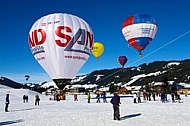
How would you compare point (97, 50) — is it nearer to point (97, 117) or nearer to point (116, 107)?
point (97, 117)

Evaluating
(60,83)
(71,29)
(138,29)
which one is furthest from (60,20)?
(138,29)

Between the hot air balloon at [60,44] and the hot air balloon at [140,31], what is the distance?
5.46 m

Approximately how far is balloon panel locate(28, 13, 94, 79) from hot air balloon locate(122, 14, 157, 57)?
559 cm

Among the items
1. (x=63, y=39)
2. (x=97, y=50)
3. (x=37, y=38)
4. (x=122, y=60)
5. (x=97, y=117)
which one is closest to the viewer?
(x=97, y=117)

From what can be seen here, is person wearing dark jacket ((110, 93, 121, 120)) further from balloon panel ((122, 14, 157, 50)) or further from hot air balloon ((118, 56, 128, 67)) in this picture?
hot air balloon ((118, 56, 128, 67))

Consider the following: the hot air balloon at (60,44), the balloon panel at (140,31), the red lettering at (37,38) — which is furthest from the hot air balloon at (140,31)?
the red lettering at (37,38)

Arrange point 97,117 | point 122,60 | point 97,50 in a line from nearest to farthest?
1. point 97,117
2. point 97,50
3. point 122,60

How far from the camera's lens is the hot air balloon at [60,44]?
103 feet

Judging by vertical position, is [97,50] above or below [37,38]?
above

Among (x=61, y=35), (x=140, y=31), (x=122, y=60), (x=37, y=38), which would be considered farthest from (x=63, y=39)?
(x=122, y=60)

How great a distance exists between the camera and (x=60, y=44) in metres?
31.4

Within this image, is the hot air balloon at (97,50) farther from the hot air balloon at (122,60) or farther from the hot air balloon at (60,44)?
the hot air balloon at (60,44)

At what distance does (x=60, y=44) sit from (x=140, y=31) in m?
9.84

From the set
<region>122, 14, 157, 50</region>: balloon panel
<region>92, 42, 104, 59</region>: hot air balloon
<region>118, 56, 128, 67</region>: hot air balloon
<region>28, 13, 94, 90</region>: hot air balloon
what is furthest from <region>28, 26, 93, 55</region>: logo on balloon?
<region>118, 56, 128, 67</region>: hot air balloon
